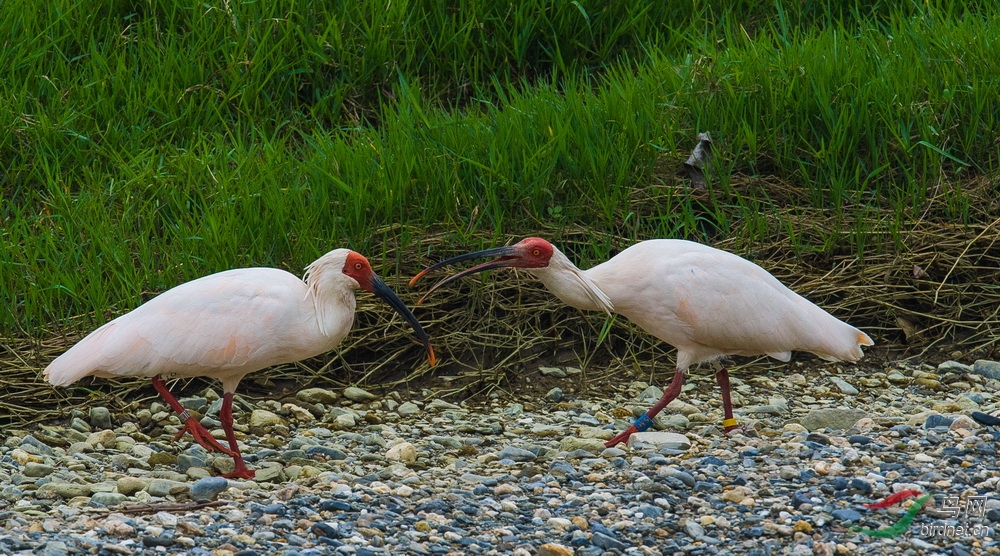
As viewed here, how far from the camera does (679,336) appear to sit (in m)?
5.98

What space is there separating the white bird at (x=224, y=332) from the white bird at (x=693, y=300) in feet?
1.92

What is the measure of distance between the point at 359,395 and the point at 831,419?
8.39ft

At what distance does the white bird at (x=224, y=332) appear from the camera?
546 cm

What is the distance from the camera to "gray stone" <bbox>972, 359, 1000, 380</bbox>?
645 centimetres

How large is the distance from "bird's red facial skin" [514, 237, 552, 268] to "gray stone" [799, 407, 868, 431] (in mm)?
1498

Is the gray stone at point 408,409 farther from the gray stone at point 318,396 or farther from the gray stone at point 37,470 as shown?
the gray stone at point 37,470

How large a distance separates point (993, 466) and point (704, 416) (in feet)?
6.17

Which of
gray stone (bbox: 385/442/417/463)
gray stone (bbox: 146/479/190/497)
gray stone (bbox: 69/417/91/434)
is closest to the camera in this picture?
gray stone (bbox: 146/479/190/497)

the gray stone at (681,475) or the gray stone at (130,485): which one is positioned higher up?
the gray stone at (130,485)

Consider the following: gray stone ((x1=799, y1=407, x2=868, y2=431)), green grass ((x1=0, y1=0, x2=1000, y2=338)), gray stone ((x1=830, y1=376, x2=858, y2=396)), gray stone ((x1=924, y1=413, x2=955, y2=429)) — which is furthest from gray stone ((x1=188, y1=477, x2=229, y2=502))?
gray stone ((x1=830, y1=376, x2=858, y2=396))

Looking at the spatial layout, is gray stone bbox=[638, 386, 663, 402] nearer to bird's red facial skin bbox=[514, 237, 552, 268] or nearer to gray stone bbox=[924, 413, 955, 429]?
bird's red facial skin bbox=[514, 237, 552, 268]

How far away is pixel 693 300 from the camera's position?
19.1 ft

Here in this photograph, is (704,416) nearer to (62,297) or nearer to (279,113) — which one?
(62,297)

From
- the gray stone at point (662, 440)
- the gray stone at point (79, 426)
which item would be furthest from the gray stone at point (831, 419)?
the gray stone at point (79, 426)
